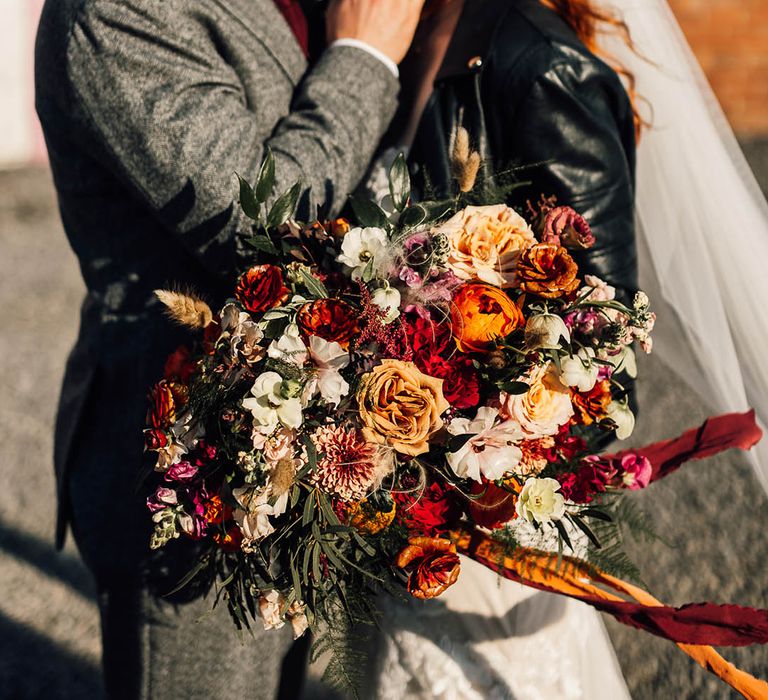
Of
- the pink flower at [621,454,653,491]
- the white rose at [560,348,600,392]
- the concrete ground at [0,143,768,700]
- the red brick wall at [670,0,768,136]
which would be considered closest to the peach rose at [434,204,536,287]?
the white rose at [560,348,600,392]

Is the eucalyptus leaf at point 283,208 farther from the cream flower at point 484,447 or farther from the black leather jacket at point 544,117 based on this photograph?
the cream flower at point 484,447

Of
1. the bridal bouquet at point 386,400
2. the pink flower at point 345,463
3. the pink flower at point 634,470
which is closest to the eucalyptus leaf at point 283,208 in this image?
the bridal bouquet at point 386,400

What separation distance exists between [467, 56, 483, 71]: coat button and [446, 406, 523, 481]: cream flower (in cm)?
63

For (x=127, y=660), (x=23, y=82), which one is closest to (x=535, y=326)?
(x=127, y=660)

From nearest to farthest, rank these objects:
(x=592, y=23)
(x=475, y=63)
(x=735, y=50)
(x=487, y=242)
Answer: (x=487, y=242), (x=475, y=63), (x=592, y=23), (x=735, y=50)

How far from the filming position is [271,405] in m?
1.07

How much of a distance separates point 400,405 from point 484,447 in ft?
0.46

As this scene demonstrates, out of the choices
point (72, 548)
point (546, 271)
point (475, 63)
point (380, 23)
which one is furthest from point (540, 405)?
point (72, 548)

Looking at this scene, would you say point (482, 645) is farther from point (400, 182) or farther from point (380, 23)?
point (380, 23)

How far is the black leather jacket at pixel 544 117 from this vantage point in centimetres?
133

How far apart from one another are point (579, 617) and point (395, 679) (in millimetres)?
354

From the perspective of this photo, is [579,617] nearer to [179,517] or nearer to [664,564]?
[179,517]

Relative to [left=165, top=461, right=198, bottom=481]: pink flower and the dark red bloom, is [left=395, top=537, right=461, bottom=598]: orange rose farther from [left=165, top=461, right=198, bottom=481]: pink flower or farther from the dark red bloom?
[left=165, top=461, right=198, bottom=481]: pink flower

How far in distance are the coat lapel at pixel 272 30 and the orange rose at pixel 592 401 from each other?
80cm
